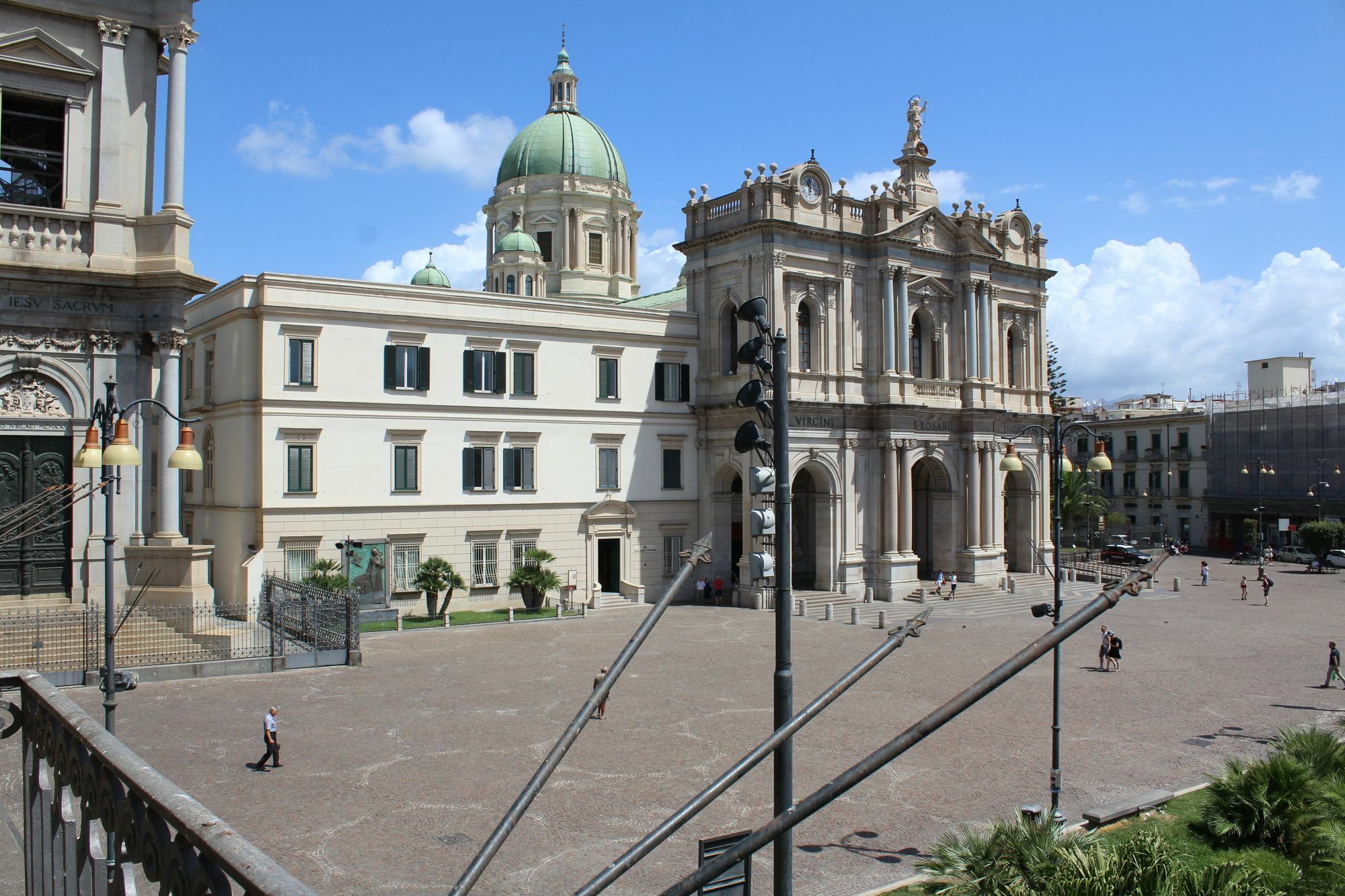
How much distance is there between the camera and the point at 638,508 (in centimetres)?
4394

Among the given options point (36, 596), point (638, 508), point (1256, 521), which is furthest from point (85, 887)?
point (1256, 521)

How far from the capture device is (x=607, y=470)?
4328cm

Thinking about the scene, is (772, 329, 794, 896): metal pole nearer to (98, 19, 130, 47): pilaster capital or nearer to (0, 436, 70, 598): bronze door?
(0, 436, 70, 598): bronze door

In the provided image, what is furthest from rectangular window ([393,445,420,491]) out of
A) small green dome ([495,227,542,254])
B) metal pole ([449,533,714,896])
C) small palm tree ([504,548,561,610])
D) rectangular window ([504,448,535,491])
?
metal pole ([449,533,714,896])

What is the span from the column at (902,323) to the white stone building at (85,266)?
3188 centimetres

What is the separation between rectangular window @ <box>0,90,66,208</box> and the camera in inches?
915

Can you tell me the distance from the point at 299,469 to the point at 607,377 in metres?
13.3

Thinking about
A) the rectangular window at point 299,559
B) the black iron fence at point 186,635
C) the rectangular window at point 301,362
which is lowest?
the black iron fence at point 186,635

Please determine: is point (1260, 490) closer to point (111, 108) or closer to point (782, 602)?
point (111, 108)

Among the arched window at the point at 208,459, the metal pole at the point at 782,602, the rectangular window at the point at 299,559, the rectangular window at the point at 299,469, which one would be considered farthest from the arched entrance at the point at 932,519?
the metal pole at the point at 782,602

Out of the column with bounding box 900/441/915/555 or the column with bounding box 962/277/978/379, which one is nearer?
the column with bounding box 900/441/915/555

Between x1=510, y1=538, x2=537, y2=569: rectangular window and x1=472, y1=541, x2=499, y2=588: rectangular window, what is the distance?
69 cm

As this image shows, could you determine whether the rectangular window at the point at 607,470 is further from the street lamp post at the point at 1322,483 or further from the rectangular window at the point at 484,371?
the street lamp post at the point at 1322,483

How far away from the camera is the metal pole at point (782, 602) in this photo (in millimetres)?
8172
